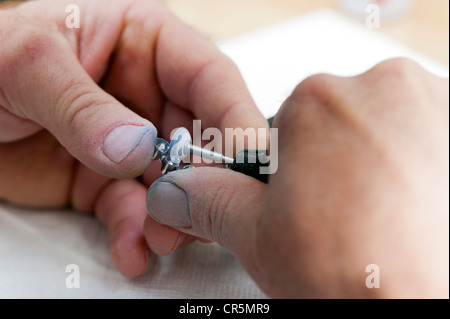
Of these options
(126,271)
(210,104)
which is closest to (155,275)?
(126,271)

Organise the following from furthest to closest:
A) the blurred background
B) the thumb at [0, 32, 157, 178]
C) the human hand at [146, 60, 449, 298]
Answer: the blurred background, the thumb at [0, 32, 157, 178], the human hand at [146, 60, 449, 298]

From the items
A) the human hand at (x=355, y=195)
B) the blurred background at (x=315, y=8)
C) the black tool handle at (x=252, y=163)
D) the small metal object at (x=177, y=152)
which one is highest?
the blurred background at (x=315, y=8)

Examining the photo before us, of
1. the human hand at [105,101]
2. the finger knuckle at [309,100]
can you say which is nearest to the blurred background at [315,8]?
the human hand at [105,101]

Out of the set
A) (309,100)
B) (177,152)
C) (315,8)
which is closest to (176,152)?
(177,152)

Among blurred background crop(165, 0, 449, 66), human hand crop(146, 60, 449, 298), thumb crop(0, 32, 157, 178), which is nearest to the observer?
human hand crop(146, 60, 449, 298)

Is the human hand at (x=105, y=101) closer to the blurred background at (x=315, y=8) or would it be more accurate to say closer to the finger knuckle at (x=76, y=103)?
the finger knuckle at (x=76, y=103)

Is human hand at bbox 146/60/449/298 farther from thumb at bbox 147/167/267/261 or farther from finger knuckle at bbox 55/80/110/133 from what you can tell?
finger knuckle at bbox 55/80/110/133

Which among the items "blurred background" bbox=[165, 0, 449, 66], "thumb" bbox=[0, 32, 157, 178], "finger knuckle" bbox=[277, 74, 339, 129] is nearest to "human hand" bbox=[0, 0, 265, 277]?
"thumb" bbox=[0, 32, 157, 178]
